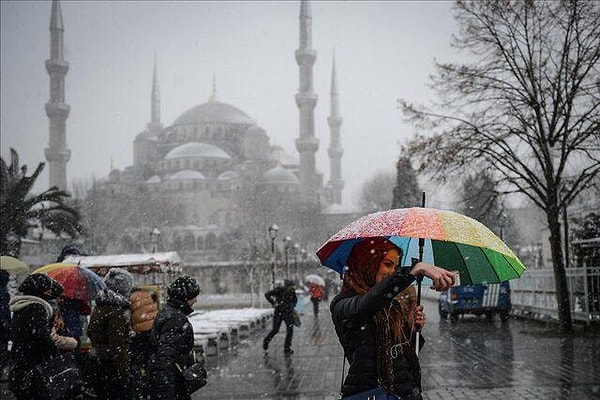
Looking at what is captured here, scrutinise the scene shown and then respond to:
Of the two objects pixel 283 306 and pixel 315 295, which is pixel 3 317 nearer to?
pixel 283 306

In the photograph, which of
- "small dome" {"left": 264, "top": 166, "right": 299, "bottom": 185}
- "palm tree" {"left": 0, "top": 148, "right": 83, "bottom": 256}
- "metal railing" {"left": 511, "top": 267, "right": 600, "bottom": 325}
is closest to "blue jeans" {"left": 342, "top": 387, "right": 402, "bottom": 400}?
"metal railing" {"left": 511, "top": 267, "right": 600, "bottom": 325}

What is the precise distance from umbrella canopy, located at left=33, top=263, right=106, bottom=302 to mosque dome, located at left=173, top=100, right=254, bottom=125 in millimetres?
105346

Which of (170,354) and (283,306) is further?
(283,306)

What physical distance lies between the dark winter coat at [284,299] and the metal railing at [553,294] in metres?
6.44

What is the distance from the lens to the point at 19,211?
67.3 feet

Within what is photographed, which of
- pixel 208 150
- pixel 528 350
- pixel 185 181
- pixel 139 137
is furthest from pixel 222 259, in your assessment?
pixel 528 350

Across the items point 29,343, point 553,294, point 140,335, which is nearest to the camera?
point 29,343

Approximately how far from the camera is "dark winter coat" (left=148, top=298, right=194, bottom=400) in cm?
545

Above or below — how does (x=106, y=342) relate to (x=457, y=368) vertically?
above

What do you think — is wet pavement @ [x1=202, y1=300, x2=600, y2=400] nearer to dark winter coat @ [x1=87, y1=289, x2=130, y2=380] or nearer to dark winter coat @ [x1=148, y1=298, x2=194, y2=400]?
dark winter coat @ [x1=87, y1=289, x2=130, y2=380]

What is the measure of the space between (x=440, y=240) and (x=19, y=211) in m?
17.9

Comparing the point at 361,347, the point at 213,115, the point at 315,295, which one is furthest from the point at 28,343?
the point at 213,115

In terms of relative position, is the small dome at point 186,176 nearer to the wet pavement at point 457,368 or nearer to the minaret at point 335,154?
the minaret at point 335,154

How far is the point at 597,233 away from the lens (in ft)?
66.3
